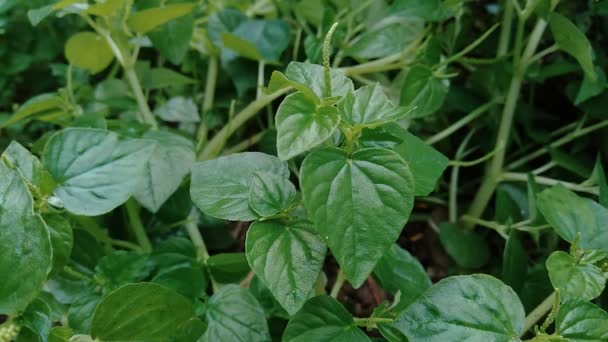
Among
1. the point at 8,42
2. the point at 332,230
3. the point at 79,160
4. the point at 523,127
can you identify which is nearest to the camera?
the point at 332,230

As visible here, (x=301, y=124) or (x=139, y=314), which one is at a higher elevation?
(x=301, y=124)

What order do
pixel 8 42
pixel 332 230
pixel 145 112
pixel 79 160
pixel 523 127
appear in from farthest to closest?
pixel 8 42, pixel 523 127, pixel 145 112, pixel 79 160, pixel 332 230

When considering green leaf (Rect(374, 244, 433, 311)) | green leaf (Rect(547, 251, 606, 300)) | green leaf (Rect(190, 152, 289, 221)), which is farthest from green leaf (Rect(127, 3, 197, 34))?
green leaf (Rect(547, 251, 606, 300))

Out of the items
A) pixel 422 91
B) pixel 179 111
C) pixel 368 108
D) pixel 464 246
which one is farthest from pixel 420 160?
pixel 179 111

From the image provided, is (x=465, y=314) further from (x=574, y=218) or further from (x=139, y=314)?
(x=139, y=314)

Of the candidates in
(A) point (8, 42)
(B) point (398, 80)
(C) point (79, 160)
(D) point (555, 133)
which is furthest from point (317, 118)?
(A) point (8, 42)

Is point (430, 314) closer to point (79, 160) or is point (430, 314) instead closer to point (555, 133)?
point (79, 160)

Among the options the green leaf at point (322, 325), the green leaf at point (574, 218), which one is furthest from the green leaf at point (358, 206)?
the green leaf at point (574, 218)

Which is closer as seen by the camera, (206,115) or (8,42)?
(206,115)
